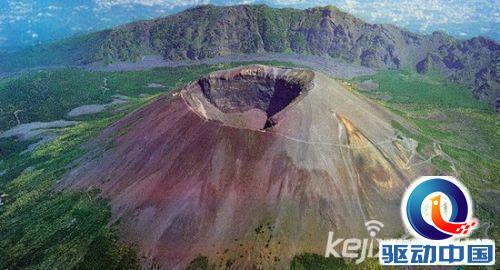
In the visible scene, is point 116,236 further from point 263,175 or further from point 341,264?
point 341,264

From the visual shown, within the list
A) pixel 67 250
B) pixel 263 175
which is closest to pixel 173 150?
pixel 263 175

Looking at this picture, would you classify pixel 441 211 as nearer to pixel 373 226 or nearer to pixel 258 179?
pixel 373 226

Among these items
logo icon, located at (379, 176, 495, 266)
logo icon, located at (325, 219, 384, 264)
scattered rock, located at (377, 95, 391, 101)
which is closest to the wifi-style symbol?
logo icon, located at (325, 219, 384, 264)

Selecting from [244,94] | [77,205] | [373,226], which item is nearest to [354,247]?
[373,226]

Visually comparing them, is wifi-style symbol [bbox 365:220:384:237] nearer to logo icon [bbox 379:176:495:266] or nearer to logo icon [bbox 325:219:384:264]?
logo icon [bbox 325:219:384:264]

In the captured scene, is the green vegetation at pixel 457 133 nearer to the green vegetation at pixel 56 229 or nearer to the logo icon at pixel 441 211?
the logo icon at pixel 441 211
